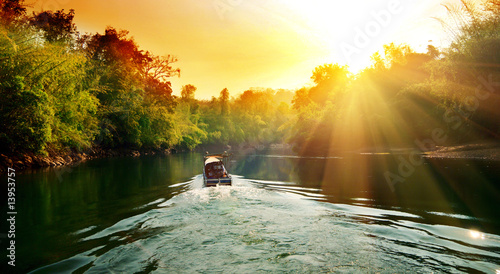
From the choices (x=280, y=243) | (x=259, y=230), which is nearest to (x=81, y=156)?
(x=259, y=230)

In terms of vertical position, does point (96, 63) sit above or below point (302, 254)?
above

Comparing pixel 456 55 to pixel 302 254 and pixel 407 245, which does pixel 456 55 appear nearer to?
pixel 407 245

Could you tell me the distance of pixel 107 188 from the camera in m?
15.7

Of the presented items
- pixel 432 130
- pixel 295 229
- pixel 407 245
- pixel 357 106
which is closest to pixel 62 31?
pixel 295 229

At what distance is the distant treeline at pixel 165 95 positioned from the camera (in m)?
20.8

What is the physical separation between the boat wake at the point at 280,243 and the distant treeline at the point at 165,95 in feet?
55.3

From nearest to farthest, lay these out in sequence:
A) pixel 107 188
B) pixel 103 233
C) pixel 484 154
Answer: pixel 103 233
pixel 107 188
pixel 484 154

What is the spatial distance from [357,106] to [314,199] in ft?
145

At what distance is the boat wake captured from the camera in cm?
580

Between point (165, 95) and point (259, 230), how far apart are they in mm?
50511

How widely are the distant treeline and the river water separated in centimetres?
1040

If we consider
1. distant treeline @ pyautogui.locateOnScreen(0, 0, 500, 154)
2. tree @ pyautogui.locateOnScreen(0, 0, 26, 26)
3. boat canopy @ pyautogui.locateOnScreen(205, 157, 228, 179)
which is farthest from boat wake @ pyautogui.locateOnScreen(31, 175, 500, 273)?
tree @ pyautogui.locateOnScreen(0, 0, 26, 26)

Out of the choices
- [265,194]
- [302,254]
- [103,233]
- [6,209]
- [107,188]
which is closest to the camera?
[302,254]

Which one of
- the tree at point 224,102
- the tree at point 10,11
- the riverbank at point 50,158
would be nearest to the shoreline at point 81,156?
the riverbank at point 50,158
